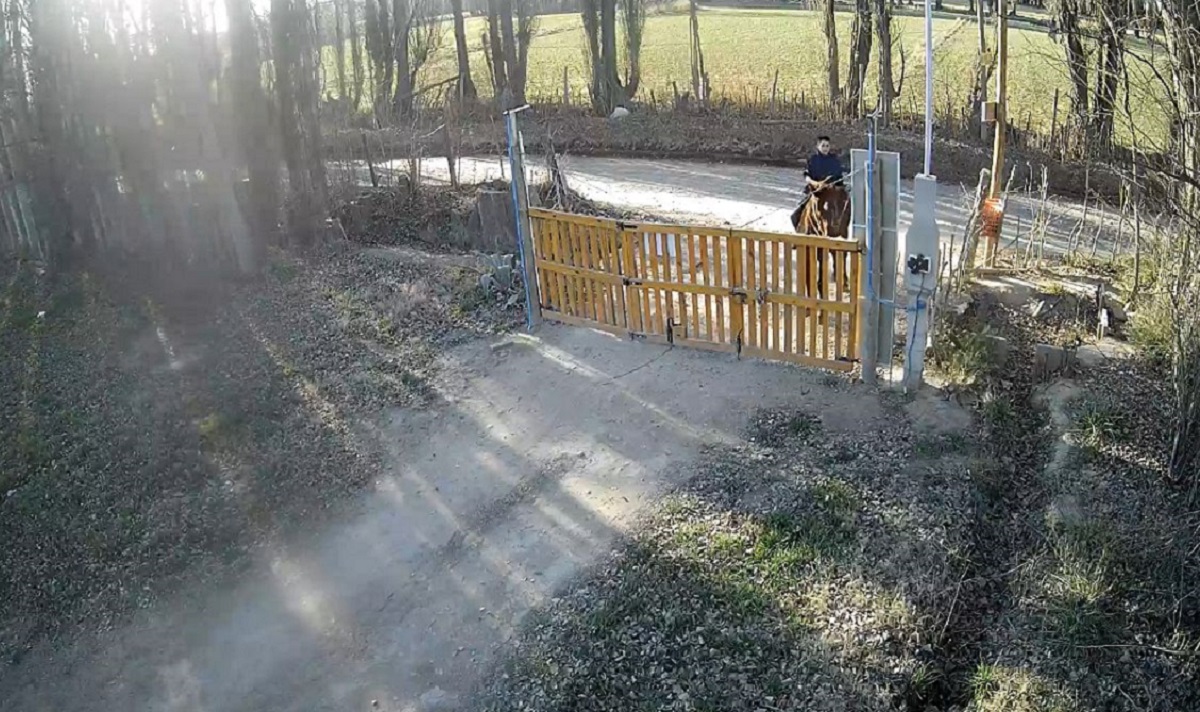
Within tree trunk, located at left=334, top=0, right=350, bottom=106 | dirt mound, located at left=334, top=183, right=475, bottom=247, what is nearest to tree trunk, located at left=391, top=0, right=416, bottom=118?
tree trunk, located at left=334, top=0, right=350, bottom=106

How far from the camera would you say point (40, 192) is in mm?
11680

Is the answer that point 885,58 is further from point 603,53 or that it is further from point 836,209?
point 836,209

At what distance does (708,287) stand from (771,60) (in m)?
20.2

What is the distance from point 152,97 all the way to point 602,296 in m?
6.51

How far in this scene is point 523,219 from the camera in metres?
9.34

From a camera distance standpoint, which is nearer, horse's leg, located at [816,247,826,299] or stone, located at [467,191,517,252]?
horse's leg, located at [816,247,826,299]

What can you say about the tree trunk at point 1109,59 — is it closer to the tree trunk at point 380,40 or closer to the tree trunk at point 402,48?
the tree trunk at point 380,40

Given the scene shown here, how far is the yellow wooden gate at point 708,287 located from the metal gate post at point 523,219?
62 millimetres

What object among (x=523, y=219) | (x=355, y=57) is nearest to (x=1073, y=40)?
(x=523, y=219)

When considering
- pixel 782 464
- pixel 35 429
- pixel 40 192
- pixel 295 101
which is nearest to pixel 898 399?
pixel 782 464

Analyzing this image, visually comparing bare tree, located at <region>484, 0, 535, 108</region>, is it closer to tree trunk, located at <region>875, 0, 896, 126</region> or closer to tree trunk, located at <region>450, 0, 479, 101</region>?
tree trunk, located at <region>450, 0, 479, 101</region>

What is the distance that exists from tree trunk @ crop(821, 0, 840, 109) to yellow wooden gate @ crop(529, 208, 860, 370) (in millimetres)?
10883

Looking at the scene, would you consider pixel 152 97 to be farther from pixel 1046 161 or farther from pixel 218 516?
pixel 1046 161

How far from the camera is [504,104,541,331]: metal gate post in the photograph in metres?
8.99
